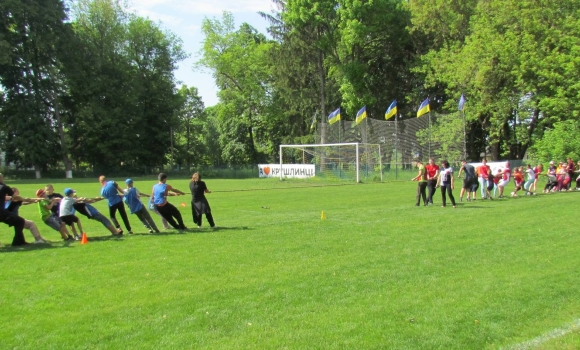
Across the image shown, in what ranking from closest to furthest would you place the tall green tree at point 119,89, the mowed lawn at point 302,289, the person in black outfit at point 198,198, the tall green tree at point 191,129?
1. the mowed lawn at point 302,289
2. the person in black outfit at point 198,198
3. the tall green tree at point 119,89
4. the tall green tree at point 191,129

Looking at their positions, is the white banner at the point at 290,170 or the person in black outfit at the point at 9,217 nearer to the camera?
the person in black outfit at the point at 9,217

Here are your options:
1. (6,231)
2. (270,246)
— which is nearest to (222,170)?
(6,231)

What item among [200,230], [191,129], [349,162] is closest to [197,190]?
[200,230]

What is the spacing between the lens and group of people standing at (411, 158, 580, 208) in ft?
57.3

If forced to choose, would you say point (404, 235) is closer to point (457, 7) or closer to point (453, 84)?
point (453, 84)

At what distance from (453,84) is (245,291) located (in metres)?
41.8

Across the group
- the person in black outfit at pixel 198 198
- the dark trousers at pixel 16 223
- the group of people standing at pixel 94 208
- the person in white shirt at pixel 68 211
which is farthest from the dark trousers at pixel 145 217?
the dark trousers at pixel 16 223

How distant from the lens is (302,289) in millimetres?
6852

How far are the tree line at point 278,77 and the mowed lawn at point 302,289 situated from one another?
26141 millimetres

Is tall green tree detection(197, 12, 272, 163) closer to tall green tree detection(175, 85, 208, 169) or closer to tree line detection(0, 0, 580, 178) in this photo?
tree line detection(0, 0, 580, 178)

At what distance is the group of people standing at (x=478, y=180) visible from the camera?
57.3ft

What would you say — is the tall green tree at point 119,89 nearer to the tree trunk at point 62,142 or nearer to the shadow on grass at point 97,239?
the tree trunk at point 62,142

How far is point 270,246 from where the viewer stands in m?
10.2

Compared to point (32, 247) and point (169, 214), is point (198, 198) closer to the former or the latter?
point (169, 214)
